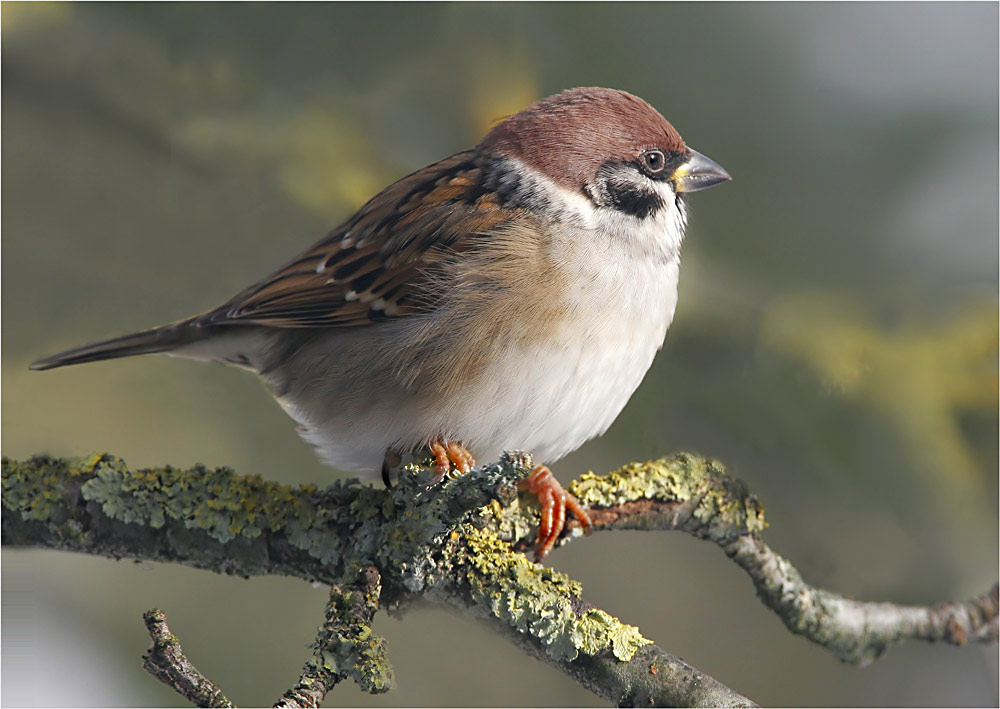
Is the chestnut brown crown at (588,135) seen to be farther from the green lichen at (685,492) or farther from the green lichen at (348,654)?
the green lichen at (348,654)

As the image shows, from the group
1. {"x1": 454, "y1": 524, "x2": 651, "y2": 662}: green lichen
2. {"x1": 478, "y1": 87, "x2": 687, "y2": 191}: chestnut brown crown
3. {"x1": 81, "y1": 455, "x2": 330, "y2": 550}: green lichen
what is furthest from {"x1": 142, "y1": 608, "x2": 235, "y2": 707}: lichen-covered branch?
{"x1": 478, "y1": 87, "x2": 687, "y2": 191}: chestnut brown crown

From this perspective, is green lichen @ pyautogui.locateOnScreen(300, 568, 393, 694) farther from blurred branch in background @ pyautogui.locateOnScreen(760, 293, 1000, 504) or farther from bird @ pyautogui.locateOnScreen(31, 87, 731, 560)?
blurred branch in background @ pyautogui.locateOnScreen(760, 293, 1000, 504)

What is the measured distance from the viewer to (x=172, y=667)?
1.30m

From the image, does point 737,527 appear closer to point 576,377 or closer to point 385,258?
point 576,377

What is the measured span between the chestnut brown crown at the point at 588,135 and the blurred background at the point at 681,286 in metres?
0.39

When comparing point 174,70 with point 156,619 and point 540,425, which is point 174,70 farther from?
point 156,619

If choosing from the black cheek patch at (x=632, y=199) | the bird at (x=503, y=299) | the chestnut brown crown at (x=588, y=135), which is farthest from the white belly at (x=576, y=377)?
the chestnut brown crown at (x=588, y=135)

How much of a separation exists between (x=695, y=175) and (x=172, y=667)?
1673 millimetres

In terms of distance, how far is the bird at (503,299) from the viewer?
213 centimetres

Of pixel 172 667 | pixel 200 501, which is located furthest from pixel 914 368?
pixel 172 667

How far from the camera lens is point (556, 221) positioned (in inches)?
88.1

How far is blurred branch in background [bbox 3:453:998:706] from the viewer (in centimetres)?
161

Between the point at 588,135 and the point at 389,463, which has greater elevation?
the point at 588,135

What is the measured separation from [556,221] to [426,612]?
964 mm
